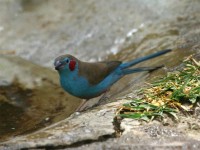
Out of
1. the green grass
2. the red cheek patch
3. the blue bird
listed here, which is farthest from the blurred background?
the green grass

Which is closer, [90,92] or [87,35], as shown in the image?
[90,92]

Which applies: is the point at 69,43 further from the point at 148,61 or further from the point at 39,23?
the point at 148,61

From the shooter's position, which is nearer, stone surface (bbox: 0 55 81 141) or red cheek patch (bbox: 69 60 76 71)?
stone surface (bbox: 0 55 81 141)

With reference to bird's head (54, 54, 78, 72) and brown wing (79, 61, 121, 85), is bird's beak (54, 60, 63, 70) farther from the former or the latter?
brown wing (79, 61, 121, 85)

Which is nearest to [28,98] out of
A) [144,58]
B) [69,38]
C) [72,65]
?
[72,65]

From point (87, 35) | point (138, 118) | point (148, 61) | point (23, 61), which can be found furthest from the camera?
point (87, 35)

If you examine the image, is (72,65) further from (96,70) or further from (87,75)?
(96,70)

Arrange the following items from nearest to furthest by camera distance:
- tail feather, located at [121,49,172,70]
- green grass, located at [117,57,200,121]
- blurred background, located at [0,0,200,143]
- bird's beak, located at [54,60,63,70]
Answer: green grass, located at [117,57,200,121] < bird's beak, located at [54,60,63,70] < blurred background, located at [0,0,200,143] < tail feather, located at [121,49,172,70]

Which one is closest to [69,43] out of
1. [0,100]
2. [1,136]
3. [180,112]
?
[0,100]

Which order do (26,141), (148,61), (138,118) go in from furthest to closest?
1. (148,61)
2. (138,118)
3. (26,141)
